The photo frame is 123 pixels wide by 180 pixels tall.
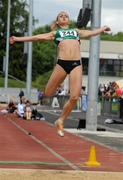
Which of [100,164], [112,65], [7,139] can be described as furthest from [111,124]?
[112,65]

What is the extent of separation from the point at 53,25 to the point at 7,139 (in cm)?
828

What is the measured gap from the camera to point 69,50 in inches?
426

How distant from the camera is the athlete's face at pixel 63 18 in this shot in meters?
10.9

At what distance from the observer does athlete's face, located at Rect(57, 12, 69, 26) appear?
35.8ft

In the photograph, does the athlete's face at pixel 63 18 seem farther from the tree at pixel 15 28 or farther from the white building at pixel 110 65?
the tree at pixel 15 28

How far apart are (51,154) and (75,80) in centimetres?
389

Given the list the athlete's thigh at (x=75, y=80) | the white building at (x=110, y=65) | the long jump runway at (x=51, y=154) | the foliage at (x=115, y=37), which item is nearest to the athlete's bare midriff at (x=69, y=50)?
the athlete's thigh at (x=75, y=80)

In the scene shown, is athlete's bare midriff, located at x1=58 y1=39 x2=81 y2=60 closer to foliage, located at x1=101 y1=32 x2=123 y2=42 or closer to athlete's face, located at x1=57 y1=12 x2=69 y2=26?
athlete's face, located at x1=57 y1=12 x2=69 y2=26

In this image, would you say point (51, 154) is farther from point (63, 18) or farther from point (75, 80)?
point (63, 18)

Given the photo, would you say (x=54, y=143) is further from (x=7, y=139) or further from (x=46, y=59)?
(x=46, y=59)

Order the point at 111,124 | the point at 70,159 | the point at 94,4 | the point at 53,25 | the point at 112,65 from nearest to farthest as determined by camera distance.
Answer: the point at 53,25 < the point at 70,159 < the point at 94,4 < the point at 111,124 < the point at 112,65

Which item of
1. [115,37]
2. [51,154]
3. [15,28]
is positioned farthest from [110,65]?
[115,37]

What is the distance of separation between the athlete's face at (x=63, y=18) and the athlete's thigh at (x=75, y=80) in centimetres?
82

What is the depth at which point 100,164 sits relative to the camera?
12391mm
